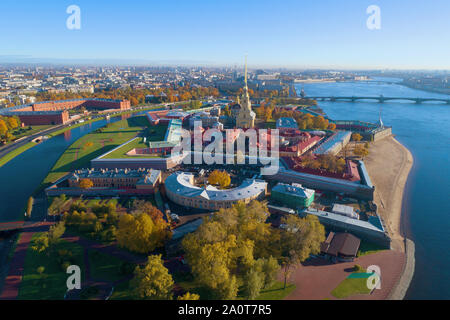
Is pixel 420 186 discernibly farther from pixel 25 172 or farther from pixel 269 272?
pixel 25 172

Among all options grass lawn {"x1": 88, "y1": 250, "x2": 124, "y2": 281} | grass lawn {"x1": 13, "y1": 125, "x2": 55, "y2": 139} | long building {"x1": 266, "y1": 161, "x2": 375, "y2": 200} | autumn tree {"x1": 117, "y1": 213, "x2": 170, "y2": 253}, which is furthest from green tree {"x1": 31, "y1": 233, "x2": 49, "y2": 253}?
grass lawn {"x1": 13, "y1": 125, "x2": 55, "y2": 139}

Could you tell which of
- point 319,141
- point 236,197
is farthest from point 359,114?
point 236,197

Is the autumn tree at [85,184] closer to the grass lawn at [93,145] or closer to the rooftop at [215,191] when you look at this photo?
the grass lawn at [93,145]

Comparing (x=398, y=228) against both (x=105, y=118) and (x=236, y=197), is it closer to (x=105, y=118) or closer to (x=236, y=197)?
(x=236, y=197)

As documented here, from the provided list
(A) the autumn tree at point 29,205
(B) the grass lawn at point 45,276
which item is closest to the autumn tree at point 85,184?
(A) the autumn tree at point 29,205

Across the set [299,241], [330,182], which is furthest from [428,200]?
[299,241]

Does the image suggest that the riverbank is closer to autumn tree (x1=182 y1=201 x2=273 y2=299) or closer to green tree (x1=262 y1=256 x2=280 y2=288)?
autumn tree (x1=182 y1=201 x2=273 y2=299)

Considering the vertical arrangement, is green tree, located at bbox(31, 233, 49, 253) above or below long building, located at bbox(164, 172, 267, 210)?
below
